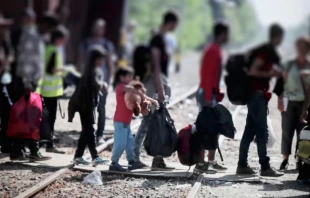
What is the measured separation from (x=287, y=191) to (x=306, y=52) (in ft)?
6.02

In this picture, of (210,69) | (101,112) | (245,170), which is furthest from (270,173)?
(101,112)

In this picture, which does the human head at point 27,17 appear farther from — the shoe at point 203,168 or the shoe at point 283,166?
the shoe at point 283,166

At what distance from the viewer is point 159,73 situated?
389 inches

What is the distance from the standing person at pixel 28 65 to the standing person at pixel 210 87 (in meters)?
2.40

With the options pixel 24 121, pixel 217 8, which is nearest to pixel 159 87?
pixel 24 121

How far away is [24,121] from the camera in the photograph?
10.2 metres

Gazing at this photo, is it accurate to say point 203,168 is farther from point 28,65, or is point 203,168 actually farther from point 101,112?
point 28,65

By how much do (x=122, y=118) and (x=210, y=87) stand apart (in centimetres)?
125

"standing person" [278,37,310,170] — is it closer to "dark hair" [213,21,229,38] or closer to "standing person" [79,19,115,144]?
"dark hair" [213,21,229,38]

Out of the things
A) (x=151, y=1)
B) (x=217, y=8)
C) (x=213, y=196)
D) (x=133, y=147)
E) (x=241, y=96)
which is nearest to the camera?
(x=213, y=196)

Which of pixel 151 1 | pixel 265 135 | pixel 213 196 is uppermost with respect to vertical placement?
pixel 151 1

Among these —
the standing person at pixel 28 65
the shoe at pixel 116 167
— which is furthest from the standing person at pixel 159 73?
the standing person at pixel 28 65

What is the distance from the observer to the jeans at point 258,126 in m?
9.62

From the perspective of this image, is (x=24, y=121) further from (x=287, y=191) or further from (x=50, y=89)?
(x=287, y=191)
